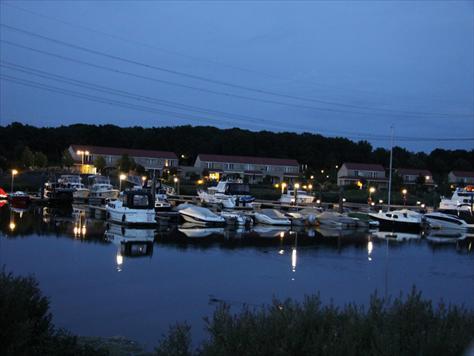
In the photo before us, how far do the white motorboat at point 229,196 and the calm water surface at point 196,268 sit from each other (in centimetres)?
1469

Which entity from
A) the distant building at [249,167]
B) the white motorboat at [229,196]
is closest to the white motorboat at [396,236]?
the white motorboat at [229,196]

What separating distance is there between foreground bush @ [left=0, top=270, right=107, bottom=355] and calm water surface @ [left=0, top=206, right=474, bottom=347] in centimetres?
361

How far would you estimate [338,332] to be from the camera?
6.62 metres

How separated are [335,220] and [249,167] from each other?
64.3 m

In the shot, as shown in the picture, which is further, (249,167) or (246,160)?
(246,160)

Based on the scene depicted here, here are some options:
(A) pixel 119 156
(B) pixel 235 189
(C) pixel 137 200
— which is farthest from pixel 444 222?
(A) pixel 119 156

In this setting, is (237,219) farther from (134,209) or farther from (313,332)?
(313,332)

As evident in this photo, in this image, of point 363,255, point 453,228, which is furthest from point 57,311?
point 453,228

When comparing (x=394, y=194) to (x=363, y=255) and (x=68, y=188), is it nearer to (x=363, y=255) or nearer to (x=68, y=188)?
(x=68, y=188)

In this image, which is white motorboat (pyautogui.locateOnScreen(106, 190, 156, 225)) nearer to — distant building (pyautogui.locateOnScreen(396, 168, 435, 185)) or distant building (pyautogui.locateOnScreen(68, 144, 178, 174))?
distant building (pyautogui.locateOnScreen(68, 144, 178, 174))

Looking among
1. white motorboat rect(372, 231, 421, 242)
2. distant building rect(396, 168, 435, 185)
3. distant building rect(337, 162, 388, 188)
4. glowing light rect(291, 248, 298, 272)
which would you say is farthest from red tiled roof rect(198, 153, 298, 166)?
glowing light rect(291, 248, 298, 272)

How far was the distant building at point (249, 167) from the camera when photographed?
4397 inches

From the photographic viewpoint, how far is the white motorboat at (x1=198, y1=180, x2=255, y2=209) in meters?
58.3

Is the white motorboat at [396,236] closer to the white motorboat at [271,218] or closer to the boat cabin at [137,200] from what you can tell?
the white motorboat at [271,218]
